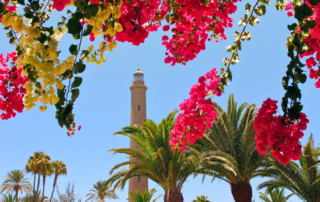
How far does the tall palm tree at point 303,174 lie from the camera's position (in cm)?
1268

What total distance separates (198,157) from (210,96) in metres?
8.51

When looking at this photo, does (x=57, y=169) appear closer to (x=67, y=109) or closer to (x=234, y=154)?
(x=234, y=154)

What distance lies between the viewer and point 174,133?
15.4 feet

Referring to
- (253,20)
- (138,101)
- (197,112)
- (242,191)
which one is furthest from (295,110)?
(138,101)

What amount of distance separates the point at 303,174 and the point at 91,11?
13.9 m

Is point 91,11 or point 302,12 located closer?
point 91,11

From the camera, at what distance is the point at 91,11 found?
4.63 feet

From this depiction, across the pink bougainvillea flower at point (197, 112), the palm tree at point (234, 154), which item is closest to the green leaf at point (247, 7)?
the pink bougainvillea flower at point (197, 112)

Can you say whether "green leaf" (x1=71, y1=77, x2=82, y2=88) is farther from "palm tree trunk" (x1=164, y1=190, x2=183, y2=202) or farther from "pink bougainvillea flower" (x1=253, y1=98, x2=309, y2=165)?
"palm tree trunk" (x1=164, y1=190, x2=183, y2=202)

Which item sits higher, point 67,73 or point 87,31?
point 87,31

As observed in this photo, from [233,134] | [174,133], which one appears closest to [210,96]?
[174,133]

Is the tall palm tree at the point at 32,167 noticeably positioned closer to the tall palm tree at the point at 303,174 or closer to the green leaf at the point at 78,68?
the tall palm tree at the point at 303,174

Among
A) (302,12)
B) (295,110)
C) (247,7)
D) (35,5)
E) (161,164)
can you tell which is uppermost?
(161,164)

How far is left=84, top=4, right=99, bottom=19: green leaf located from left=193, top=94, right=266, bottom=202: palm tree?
1118cm
